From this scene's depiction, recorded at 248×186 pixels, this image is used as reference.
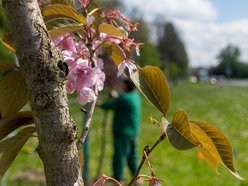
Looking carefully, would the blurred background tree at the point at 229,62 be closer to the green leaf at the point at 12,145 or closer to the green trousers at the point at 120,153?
the green trousers at the point at 120,153

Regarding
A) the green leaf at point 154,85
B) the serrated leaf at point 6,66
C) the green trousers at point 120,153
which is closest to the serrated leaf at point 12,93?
the serrated leaf at point 6,66

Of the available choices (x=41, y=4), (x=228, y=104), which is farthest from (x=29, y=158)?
(x=228, y=104)

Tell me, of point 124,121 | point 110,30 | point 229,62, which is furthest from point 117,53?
point 229,62

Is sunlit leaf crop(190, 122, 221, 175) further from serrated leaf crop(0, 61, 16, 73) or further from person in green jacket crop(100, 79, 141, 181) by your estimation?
person in green jacket crop(100, 79, 141, 181)

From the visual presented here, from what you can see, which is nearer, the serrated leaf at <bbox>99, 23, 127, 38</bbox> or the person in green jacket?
the serrated leaf at <bbox>99, 23, 127, 38</bbox>

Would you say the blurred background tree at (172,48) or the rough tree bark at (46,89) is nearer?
the rough tree bark at (46,89)

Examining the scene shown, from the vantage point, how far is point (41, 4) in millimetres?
968

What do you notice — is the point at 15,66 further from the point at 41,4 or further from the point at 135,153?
the point at 135,153

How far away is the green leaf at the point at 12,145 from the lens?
930 millimetres

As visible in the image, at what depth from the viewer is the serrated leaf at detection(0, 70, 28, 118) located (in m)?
0.92

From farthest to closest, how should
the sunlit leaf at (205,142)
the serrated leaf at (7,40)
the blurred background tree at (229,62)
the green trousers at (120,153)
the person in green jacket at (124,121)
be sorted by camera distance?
the blurred background tree at (229,62) → the green trousers at (120,153) → the person in green jacket at (124,121) → the serrated leaf at (7,40) → the sunlit leaf at (205,142)

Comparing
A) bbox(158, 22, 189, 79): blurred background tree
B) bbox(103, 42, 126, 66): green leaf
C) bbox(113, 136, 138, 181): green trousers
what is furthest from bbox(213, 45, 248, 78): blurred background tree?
bbox(103, 42, 126, 66): green leaf

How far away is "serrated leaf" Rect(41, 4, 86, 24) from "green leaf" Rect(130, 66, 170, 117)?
0.17 m

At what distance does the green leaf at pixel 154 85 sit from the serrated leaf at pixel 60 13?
6.6 inches
